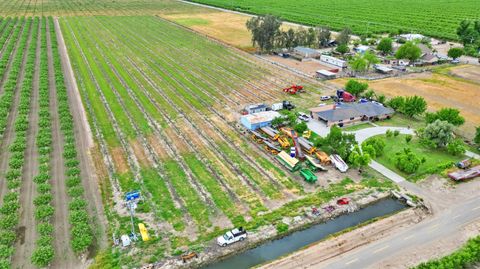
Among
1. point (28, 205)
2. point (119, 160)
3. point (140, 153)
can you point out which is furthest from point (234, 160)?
point (28, 205)

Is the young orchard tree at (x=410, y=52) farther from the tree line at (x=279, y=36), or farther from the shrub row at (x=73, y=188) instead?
the shrub row at (x=73, y=188)

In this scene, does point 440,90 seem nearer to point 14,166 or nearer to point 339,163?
point 339,163

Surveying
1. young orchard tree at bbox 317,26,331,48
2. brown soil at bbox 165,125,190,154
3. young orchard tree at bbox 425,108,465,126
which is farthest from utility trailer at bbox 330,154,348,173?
young orchard tree at bbox 317,26,331,48

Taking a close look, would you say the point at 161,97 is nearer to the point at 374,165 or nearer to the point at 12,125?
the point at 12,125

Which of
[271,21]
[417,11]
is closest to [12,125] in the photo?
[271,21]

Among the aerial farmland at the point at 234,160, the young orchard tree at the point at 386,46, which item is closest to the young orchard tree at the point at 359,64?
the aerial farmland at the point at 234,160
